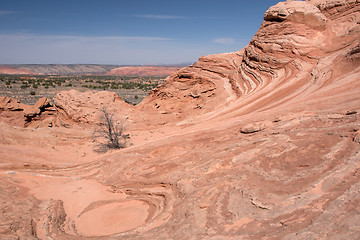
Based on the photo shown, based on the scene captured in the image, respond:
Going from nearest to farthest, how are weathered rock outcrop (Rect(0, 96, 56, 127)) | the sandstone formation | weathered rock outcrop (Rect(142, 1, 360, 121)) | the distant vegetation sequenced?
the sandstone formation → weathered rock outcrop (Rect(142, 1, 360, 121)) → weathered rock outcrop (Rect(0, 96, 56, 127)) → the distant vegetation

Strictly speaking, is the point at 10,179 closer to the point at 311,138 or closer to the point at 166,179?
the point at 166,179

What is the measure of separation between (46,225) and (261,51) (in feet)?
54.3

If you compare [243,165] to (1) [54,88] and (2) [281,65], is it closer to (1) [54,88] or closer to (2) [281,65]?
(2) [281,65]

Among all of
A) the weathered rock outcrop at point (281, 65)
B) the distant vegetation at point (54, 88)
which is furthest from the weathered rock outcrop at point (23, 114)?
the distant vegetation at point (54, 88)

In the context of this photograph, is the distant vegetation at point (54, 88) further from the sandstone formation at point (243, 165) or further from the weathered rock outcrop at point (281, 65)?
the sandstone formation at point (243, 165)

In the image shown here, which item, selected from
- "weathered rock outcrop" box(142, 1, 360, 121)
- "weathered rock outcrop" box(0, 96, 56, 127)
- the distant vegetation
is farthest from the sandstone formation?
the distant vegetation

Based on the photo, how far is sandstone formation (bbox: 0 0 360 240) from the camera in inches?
208

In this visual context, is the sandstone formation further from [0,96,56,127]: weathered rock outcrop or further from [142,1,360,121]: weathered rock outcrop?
[0,96,56,127]: weathered rock outcrop

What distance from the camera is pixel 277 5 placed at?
1853 centimetres

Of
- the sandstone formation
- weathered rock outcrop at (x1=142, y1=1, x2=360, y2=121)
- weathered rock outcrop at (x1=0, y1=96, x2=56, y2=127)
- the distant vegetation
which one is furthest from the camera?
the distant vegetation

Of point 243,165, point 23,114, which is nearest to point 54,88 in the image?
point 23,114

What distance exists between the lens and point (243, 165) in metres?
7.53

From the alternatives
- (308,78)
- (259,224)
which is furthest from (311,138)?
(308,78)

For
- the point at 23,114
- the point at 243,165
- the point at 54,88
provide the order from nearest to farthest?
1. the point at 243,165
2. the point at 23,114
3. the point at 54,88
